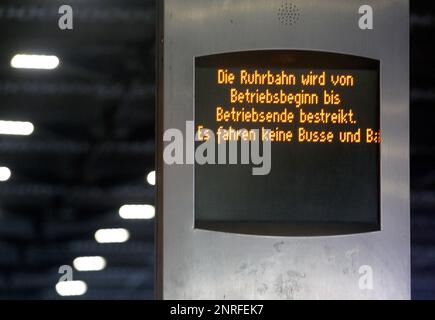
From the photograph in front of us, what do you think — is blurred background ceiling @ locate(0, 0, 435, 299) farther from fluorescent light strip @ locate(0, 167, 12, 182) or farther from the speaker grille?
the speaker grille

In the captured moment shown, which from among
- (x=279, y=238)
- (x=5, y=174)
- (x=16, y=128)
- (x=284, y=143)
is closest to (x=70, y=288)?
(x=5, y=174)

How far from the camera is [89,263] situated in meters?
3.43

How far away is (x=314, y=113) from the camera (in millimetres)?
3281

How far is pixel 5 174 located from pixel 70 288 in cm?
54

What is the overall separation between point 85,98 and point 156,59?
1.18 ft

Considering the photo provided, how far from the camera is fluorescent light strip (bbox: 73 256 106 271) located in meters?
3.43

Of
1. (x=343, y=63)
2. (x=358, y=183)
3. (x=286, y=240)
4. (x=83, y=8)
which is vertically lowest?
(x=286, y=240)

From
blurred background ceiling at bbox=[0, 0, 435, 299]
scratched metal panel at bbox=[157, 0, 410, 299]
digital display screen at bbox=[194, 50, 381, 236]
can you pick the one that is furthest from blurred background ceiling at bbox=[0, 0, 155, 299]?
digital display screen at bbox=[194, 50, 381, 236]

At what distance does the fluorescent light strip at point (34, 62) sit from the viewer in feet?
11.1

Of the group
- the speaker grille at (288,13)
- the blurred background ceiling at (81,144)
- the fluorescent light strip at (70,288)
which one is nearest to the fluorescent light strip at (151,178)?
the blurred background ceiling at (81,144)

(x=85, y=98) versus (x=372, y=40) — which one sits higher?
(x=372, y=40)

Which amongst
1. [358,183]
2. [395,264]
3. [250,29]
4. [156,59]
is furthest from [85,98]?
[395,264]

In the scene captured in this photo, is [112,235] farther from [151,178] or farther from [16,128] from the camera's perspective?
[16,128]
